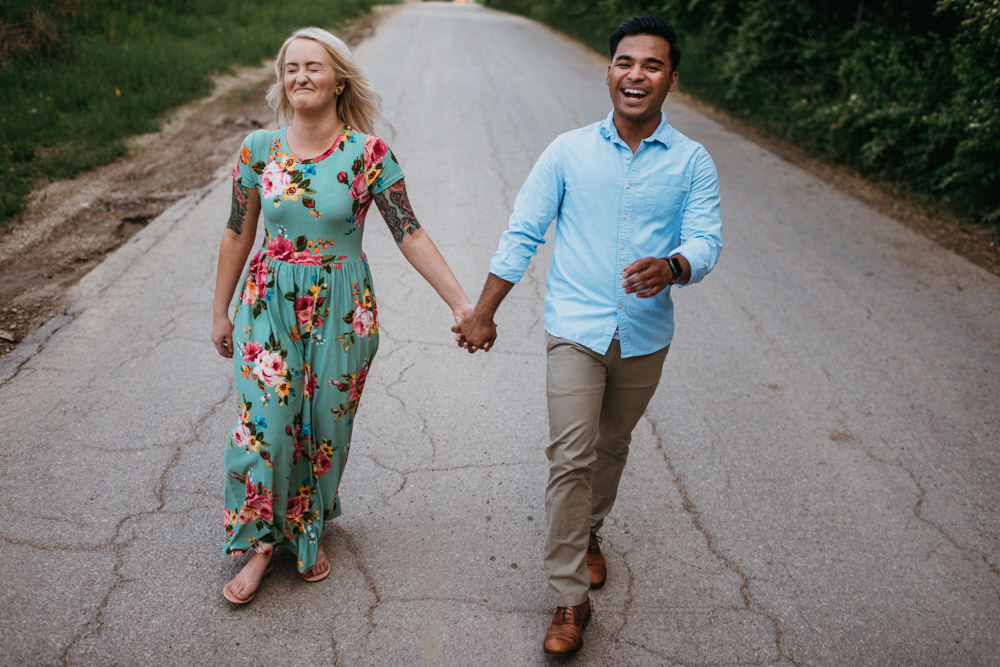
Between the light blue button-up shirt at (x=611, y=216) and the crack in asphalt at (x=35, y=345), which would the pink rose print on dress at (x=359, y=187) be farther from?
the crack in asphalt at (x=35, y=345)

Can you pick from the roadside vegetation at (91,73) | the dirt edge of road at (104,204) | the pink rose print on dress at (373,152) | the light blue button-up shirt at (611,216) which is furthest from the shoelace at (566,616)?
the roadside vegetation at (91,73)

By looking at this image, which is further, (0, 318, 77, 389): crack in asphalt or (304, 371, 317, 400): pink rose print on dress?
(0, 318, 77, 389): crack in asphalt

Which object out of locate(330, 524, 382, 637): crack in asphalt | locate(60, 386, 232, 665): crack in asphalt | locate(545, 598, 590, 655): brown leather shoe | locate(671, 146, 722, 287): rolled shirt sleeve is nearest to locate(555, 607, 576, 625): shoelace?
locate(545, 598, 590, 655): brown leather shoe

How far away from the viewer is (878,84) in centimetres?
992

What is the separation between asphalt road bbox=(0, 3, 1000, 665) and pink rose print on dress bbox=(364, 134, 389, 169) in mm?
1563

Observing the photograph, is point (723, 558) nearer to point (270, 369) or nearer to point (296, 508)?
point (296, 508)

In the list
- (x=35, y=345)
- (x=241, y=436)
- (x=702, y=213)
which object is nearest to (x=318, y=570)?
(x=241, y=436)

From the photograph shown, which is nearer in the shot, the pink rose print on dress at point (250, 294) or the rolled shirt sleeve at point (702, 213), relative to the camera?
the rolled shirt sleeve at point (702, 213)

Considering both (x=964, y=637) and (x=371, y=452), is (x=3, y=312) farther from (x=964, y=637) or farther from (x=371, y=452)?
(x=964, y=637)

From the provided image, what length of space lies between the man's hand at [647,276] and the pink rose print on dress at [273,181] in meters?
1.25

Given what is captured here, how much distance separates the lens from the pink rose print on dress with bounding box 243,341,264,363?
2707 mm

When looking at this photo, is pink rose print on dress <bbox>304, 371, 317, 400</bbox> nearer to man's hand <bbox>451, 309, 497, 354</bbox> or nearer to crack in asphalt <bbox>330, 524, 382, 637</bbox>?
man's hand <bbox>451, 309, 497, 354</bbox>

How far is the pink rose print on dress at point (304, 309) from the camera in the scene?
2.72 meters

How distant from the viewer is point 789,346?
17.2ft
